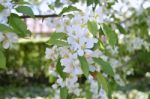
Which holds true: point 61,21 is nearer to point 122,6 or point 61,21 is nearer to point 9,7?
point 9,7

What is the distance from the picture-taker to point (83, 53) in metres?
1.46

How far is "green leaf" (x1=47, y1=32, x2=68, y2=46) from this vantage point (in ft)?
4.81

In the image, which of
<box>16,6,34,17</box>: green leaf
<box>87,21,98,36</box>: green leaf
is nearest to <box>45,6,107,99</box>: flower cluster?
<box>87,21,98,36</box>: green leaf

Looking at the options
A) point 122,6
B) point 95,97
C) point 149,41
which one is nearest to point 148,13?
point 149,41

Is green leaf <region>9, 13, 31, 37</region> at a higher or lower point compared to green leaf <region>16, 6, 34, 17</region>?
lower

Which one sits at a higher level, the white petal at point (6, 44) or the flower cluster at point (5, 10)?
the flower cluster at point (5, 10)

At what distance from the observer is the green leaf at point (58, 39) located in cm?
146

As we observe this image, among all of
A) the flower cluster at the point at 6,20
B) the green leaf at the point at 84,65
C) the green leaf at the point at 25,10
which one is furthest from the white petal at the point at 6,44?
the green leaf at the point at 84,65

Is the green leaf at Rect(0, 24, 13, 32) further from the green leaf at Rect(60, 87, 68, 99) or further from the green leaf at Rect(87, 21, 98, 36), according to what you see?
the green leaf at Rect(60, 87, 68, 99)

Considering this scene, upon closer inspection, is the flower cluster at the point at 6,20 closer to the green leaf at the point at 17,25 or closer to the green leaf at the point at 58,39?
the green leaf at the point at 17,25

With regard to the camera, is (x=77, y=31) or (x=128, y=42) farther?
(x=128, y=42)

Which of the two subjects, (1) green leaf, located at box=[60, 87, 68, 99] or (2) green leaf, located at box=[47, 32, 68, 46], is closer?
(2) green leaf, located at box=[47, 32, 68, 46]

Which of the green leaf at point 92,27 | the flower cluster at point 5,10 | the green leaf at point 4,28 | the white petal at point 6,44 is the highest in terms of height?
the flower cluster at point 5,10

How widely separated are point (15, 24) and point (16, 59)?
23.8 feet
